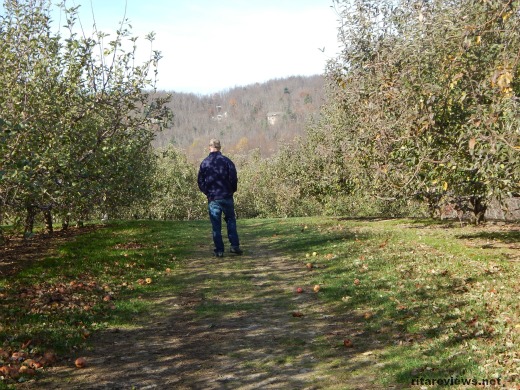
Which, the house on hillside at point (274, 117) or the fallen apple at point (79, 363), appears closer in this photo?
the fallen apple at point (79, 363)

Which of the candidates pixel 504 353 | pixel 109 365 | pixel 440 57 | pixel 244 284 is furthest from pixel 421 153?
pixel 109 365

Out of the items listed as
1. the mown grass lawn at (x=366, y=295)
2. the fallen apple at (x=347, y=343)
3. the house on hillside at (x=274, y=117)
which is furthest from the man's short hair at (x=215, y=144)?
the house on hillside at (x=274, y=117)

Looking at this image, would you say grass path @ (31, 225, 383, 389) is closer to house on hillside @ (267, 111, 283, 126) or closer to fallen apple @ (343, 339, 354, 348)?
fallen apple @ (343, 339, 354, 348)

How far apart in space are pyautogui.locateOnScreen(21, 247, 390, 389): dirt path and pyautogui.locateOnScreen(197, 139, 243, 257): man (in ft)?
11.9

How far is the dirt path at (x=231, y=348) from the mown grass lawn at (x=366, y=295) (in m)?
0.16

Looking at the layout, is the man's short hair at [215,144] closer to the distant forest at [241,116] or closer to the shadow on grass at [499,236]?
the shadow on grass at [499,236]

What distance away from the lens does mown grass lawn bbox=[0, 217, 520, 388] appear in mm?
6516

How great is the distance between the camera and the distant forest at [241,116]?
158 meters

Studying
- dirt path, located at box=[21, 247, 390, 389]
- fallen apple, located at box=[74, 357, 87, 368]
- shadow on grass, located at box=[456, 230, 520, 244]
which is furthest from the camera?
shadow on grass, located at box=[456, 230, 520, 244]

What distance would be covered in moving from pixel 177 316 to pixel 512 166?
287 inches

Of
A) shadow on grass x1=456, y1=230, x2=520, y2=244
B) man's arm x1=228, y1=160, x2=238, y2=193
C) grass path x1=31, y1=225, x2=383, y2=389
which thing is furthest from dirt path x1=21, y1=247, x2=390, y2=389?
shadow on grass x1=456, y1=230, x2=520, y2=244

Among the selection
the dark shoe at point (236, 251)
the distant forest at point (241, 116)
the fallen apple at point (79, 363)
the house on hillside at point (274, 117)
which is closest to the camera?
the fallen apple at point (79, 363)

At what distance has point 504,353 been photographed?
6.40 meters

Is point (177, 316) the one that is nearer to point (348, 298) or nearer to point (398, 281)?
point (348, 298)
